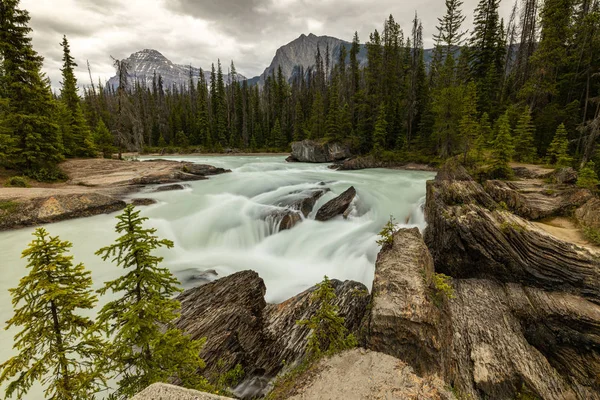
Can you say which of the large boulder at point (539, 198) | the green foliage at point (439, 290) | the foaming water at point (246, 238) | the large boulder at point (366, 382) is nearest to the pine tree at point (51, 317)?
the large boulder at point (366, 382)

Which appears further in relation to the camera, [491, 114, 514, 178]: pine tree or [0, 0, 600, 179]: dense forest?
[0, 0, 600, 179]: dense forest

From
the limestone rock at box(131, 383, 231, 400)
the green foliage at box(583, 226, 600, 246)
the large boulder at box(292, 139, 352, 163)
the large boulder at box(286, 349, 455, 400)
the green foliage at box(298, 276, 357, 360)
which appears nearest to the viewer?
the limestone rock at box(131, 383, 231, 400)

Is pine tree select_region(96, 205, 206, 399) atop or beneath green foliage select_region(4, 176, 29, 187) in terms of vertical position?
beneath

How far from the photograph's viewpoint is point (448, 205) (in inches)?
410

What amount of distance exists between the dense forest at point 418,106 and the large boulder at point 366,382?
16.7 m

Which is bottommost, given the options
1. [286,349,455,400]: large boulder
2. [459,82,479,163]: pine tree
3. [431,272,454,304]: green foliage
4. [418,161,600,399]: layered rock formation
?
[418,161,600,399]: layered rock formation

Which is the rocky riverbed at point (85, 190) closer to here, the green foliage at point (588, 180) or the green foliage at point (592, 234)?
the green foliage at point (592, 234)

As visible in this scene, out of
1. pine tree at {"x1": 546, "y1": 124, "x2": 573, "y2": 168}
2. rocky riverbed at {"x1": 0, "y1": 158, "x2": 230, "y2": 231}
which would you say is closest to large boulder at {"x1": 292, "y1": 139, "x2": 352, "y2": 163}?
rocky riverbed at {"x1": 0, "y1": 158, "x2": 230, "y2": 231}

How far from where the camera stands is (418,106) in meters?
39.7

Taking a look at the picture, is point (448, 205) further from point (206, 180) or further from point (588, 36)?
point (588, 36)

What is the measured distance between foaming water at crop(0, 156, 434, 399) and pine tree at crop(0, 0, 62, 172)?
8879mm

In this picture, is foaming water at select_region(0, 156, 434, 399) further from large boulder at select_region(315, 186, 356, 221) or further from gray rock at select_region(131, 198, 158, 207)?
gray rock at select_region(131, 198, 158, 207)

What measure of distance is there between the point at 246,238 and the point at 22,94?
65.1ft

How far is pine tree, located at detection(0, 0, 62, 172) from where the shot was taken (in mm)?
16797
